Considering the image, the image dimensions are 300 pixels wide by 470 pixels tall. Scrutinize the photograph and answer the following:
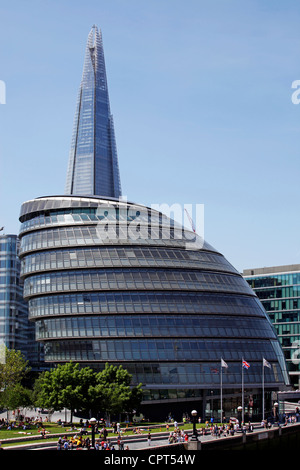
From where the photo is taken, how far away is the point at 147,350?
11050 cm

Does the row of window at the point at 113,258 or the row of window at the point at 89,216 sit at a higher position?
the row of window at the point at 89,216

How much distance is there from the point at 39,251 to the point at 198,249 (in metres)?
29.1

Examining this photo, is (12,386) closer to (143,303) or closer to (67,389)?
(67,389)

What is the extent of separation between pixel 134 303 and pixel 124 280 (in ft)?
14.3

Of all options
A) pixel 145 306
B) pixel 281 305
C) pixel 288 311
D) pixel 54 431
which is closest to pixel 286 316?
pixel 288 311

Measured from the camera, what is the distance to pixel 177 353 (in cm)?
11156

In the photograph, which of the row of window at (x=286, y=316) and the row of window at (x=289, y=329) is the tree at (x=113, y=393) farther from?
the row of window at (x=286, y=316)

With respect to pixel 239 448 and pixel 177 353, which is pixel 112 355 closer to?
pixel 177 353

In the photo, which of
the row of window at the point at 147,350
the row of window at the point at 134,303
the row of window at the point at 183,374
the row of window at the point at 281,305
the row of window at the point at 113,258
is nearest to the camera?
the row of window at the point at 183,374

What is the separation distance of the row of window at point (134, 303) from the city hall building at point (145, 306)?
18 centimetres

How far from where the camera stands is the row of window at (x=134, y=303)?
112875 mm

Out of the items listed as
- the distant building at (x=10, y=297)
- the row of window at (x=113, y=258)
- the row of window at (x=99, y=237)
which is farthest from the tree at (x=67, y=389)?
the distant building at (x=10, y=297)
